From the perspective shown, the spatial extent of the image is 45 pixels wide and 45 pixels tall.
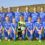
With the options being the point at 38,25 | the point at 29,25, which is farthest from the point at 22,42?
the point at 38,25

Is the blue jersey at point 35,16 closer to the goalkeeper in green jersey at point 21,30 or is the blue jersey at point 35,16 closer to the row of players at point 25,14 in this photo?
the row of players at point 25,14

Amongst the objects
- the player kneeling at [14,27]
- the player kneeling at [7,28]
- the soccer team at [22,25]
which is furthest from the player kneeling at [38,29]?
the player kneeling at [7,28]

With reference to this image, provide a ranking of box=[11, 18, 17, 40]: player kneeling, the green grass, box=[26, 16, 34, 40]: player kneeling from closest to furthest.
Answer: the green grass → box=[26, 16, 34, 40]: player kneeling → box=[11, 18, 17, 40]: player kneeling

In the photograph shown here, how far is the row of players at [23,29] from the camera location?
10.5m

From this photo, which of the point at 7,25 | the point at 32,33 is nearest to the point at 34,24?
the point at 32,33

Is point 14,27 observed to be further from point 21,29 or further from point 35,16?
point 35,16

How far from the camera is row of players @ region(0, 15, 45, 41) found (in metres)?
10.5

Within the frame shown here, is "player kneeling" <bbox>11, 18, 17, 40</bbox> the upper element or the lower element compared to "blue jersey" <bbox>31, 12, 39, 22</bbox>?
lower

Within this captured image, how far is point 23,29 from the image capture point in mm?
10812

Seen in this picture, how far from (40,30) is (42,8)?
0.97 meters

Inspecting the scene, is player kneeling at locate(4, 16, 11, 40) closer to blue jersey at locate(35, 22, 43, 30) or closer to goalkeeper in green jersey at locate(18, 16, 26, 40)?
goalkeeper in green jersey at locate(18, 16, 26, 40)

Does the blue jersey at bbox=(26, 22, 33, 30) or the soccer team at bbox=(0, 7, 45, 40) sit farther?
the blue jersey at bbox=(26, 22, 33, 30)

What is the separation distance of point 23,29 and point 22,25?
7.6 inches

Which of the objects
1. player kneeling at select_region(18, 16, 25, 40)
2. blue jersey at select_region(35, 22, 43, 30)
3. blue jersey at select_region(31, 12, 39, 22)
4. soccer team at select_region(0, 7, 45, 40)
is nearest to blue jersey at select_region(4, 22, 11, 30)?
soccer team at select_region(0, 7, 45, 40)
